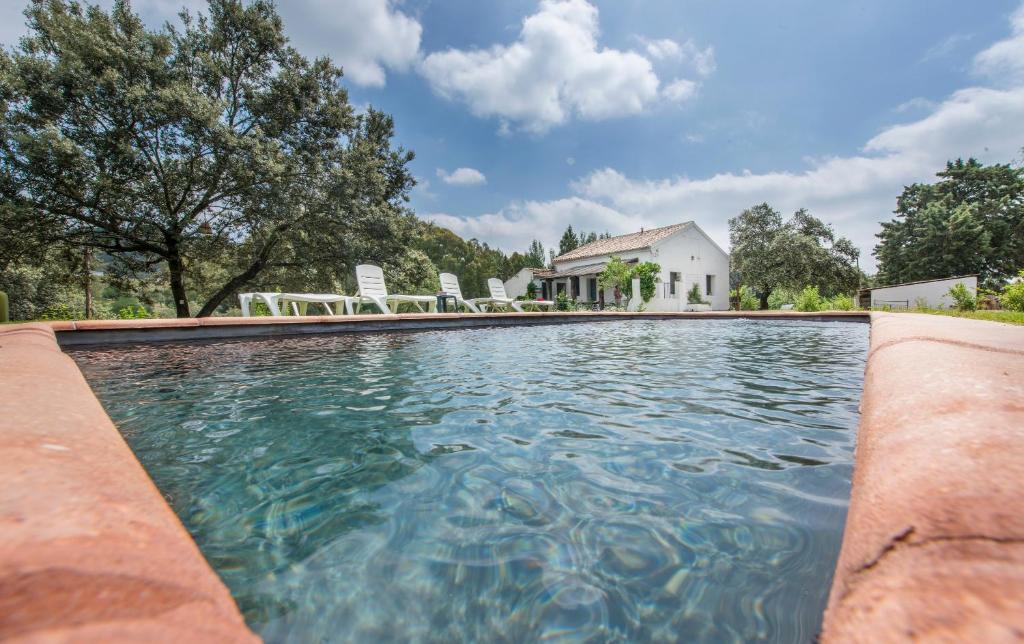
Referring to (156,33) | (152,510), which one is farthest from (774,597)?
(156,33)

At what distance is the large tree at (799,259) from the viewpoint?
911 inches

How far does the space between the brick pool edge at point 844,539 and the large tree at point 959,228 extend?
33.4 m

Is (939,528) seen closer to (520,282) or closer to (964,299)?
(964,299)

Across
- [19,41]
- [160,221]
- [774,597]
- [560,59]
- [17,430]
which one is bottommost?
[774,597]

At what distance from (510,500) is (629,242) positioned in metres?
25.1

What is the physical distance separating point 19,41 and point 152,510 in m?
17.4

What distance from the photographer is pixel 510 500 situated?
1.42 meters

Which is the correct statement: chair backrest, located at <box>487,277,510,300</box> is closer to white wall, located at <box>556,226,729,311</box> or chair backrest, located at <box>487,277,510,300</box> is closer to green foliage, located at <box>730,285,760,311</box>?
white wall, located at <box>556,226,729,311</box>

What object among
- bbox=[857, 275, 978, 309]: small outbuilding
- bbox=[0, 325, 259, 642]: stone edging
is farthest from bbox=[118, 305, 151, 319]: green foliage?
bbox=[857, 275, 978, 309]: small outbuilding

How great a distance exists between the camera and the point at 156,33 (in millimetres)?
11289

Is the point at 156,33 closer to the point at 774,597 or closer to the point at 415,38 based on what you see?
the point at 415,38

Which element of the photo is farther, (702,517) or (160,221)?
(160,221)

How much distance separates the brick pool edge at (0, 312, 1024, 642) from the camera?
0.43 meters

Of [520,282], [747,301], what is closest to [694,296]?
[747,301]
